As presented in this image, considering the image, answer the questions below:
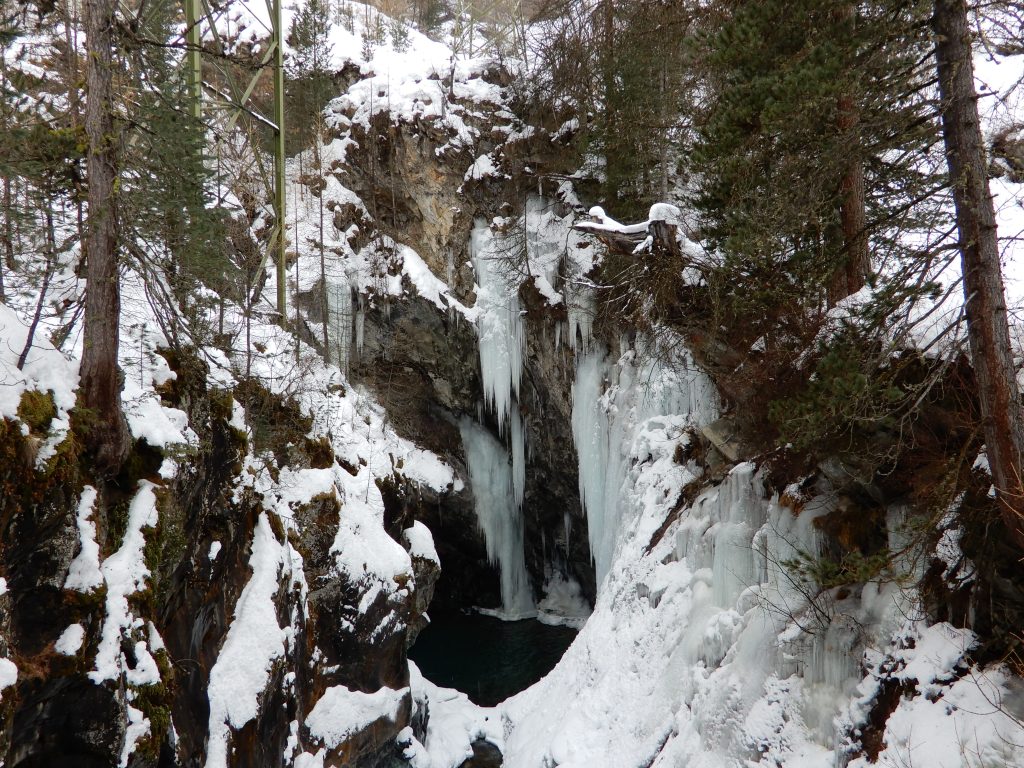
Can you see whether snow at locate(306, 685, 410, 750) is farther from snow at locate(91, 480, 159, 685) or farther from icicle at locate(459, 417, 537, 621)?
icicle at locate(459, 417, 537, 621)

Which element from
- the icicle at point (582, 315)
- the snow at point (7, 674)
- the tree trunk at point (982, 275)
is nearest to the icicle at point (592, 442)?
the icicle at point (582, 315)

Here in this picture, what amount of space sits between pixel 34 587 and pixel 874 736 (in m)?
6.04

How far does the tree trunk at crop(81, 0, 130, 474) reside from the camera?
462cm

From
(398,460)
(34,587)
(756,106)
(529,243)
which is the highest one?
(529,243)

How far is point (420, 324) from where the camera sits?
16719 mm

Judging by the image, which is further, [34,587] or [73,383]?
[73,383]

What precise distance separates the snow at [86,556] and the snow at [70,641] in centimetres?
25

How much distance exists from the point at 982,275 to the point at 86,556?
6.32m

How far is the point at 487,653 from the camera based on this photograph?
16.1 m

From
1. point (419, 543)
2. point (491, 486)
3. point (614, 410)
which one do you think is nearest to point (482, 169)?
point (614, 410)

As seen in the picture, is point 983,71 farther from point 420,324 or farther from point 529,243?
point 420,324

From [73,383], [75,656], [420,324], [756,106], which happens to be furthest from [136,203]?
[420,324]

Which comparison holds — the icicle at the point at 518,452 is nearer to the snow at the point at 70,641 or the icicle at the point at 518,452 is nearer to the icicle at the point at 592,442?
the icicle at the point at 592,442

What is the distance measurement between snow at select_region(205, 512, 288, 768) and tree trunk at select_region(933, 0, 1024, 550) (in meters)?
6.75
